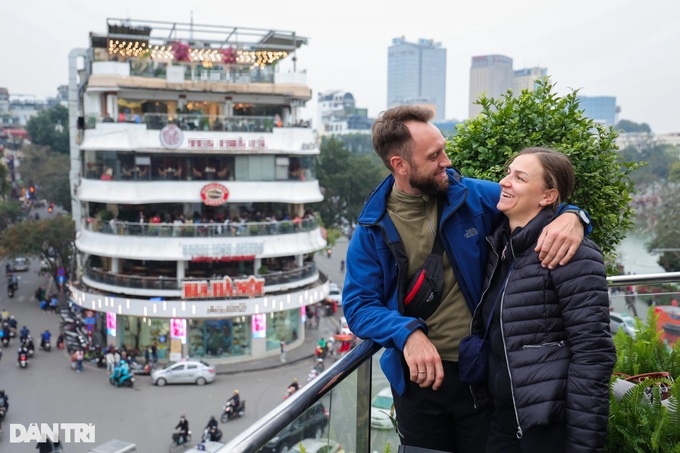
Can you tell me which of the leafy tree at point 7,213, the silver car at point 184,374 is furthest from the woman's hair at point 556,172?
the leafy tree at point 7,213

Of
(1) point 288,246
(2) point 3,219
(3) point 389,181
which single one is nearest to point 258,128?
(1) point 288,246

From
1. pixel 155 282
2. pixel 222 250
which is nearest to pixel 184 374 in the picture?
pixel 155 282

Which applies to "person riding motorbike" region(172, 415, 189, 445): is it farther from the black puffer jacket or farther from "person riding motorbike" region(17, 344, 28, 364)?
the black puffer jacket

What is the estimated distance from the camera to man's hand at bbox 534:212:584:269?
97.6 inches

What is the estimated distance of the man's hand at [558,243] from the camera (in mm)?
2479

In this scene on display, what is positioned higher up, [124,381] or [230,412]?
[230,412]

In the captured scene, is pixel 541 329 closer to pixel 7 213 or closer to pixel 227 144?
pixel 227 144

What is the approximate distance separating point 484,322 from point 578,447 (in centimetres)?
61

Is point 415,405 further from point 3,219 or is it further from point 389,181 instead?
point 3,219

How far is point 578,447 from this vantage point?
238 cm

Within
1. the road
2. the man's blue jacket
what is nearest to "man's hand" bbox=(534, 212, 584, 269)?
the man's blue jacket

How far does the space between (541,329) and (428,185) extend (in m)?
0.80

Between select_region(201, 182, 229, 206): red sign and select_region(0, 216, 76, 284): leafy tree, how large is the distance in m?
16.8

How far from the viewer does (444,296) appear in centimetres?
292
